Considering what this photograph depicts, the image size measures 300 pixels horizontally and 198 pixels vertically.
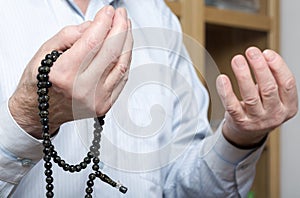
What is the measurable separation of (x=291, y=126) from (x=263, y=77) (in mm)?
1022

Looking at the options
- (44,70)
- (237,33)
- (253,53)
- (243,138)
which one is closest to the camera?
(44,70)

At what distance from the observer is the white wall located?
1.64 metres

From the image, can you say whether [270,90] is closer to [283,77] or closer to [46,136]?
[283,77]

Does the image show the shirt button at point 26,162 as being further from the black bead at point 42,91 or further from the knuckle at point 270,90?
the knuckle at point 270,90

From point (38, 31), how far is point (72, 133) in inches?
6.3

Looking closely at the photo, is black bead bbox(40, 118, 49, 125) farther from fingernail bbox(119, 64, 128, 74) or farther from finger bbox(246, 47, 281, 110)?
finger bbox(246, 47, 281, 110)

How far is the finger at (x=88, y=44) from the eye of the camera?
0.52 meters

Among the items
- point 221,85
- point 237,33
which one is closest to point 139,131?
point 221,85

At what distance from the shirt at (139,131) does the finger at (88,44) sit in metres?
0.09

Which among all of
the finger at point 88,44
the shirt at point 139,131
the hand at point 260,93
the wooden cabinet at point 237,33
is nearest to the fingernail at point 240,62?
the hand at point 260,93

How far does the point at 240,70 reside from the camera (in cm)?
69

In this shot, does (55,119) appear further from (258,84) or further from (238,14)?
(238,14)

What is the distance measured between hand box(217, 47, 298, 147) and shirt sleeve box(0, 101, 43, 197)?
0.26 meters

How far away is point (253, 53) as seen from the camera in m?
0.68
